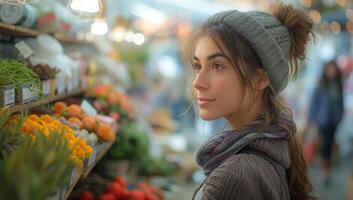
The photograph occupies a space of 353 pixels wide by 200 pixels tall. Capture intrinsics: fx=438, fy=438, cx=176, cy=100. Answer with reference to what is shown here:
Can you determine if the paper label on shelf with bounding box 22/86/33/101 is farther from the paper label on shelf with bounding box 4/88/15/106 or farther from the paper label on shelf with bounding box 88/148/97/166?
the paper label on shelf with bounding box 88/148/97/166

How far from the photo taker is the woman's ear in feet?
5.71

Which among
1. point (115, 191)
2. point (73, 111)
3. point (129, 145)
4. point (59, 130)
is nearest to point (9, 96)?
point (59, 130)

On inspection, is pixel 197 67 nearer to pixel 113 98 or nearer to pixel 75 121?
pixel 75 121

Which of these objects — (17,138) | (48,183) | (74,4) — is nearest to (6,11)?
(74,4)

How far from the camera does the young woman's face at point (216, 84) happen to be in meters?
1.68

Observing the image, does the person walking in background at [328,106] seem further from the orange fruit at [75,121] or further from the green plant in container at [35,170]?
the green plant in container at [35,170]

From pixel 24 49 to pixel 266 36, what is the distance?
3.77 ft

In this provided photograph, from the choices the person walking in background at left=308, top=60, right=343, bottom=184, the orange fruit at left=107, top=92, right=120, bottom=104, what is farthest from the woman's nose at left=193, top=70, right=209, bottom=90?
the person walking in background at left=308, top=60, right=343, bottom=184

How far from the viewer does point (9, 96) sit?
1567mm

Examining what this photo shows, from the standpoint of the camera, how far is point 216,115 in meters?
1.72

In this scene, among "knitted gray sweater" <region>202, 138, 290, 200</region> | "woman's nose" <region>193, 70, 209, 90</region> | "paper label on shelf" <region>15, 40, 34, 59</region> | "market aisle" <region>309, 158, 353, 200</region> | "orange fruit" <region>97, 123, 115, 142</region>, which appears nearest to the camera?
"knitted gray sweater" <region>202, 138, 290, 200</region>

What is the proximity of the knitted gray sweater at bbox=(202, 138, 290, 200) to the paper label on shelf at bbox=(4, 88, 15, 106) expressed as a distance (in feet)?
2.48

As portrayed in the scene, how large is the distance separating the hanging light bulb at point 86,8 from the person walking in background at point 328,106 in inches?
201

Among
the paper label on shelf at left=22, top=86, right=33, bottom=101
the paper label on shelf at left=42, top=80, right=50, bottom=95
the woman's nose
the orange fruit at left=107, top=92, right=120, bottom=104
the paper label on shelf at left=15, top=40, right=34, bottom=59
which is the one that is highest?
the woman's nose
